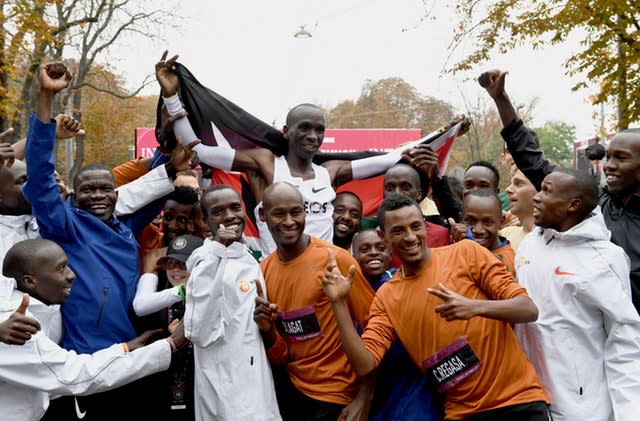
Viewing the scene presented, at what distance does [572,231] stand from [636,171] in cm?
75

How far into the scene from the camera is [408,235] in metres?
3.75

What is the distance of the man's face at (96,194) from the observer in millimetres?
4418

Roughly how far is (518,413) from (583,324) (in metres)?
0.64

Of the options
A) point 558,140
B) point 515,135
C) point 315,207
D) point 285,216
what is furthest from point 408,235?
point 558,140

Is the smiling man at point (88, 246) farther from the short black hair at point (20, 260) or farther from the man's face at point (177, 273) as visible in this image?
the short black hair at point (20, 260)

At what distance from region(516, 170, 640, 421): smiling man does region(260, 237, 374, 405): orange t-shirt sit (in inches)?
42.1

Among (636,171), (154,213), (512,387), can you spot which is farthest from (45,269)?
(636,171)

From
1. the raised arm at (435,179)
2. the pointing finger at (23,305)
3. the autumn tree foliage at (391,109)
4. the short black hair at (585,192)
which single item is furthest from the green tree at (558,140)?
the pointing finger at (23,305)

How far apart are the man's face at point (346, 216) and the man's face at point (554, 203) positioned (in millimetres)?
1762

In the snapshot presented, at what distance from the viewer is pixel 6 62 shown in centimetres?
1312

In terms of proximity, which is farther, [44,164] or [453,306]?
[44,164]

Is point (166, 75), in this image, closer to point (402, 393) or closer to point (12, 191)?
point (12, 191)

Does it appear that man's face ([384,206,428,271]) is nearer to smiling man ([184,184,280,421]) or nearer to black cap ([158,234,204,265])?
smiling man ([184,184,280,421])

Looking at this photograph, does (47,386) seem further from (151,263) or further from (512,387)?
(512,387)
